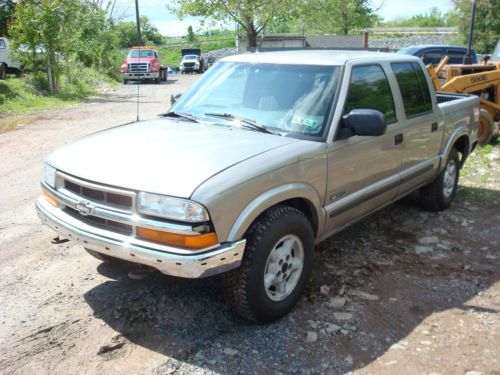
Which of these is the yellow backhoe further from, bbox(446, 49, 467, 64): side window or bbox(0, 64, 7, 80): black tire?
bbox(0, 64, 7, 80): black tire

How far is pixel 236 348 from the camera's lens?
319 cm

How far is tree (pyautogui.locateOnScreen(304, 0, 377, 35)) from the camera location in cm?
3869

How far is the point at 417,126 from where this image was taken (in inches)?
190

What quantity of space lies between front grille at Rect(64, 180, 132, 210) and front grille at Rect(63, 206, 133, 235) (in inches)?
4.6

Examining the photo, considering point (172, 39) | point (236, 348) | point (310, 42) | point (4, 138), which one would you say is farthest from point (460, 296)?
point (172, 39)

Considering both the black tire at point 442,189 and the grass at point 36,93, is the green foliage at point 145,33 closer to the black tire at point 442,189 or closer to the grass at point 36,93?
the grass at point 36,93

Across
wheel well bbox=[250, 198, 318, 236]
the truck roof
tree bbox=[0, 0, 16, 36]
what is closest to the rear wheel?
the truck roof

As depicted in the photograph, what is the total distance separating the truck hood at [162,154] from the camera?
2977 mm

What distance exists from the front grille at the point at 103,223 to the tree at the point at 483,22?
4024 cm

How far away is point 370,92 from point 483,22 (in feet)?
130

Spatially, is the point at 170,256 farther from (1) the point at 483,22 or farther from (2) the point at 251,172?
(1) the point at 483,22

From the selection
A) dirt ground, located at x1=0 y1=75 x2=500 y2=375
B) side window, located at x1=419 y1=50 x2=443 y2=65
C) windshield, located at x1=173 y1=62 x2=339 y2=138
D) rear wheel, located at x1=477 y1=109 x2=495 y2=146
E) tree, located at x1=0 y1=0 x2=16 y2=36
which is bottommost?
dirt ground, located at x1=0 y1=75 x2=500 y2=375

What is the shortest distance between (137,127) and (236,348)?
192 centimetres

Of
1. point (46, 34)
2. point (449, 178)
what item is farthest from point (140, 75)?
point (449, 178)
